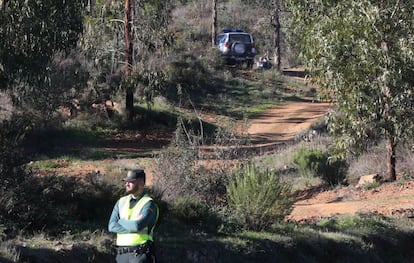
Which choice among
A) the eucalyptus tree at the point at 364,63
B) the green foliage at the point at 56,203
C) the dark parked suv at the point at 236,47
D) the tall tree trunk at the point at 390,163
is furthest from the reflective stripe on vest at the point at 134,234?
the dark parked suv at the point at 236,47

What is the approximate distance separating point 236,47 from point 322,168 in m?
24.2

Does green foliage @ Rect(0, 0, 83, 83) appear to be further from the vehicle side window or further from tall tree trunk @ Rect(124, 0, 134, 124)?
the vehicle side window

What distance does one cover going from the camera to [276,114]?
102 ft

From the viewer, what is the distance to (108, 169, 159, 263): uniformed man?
21.2 feet

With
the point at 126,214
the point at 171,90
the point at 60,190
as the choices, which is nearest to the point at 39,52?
the point at 60,190

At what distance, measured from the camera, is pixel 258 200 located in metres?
10.7

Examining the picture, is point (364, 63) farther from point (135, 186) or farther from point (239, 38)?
point (239, 38)

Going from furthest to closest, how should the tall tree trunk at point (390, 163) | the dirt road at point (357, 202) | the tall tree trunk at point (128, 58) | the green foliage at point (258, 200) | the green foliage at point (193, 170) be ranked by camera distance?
the tall tree trunk at point (128, 58)
the tall tree trunk at point (390, 163)
the dirt road at point (357, 202)
the green foliage at point (193, 170)
the green foliage at point (258, 200)

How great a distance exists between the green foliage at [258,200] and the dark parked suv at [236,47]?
30803 mm

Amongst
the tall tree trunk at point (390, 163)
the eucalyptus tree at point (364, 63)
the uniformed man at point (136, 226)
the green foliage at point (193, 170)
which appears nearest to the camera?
the uniformed man at point (136, 226)

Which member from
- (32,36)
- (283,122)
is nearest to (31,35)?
(32,36)

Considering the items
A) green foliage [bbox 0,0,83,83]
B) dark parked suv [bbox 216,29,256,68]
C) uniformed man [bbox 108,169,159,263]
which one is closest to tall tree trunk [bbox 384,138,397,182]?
green foliage [bbox 0,0,83,83]

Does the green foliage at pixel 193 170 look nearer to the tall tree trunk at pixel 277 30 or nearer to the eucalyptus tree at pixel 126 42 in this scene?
the eucalyptus tree at pixel 126 42

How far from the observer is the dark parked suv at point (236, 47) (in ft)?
136
